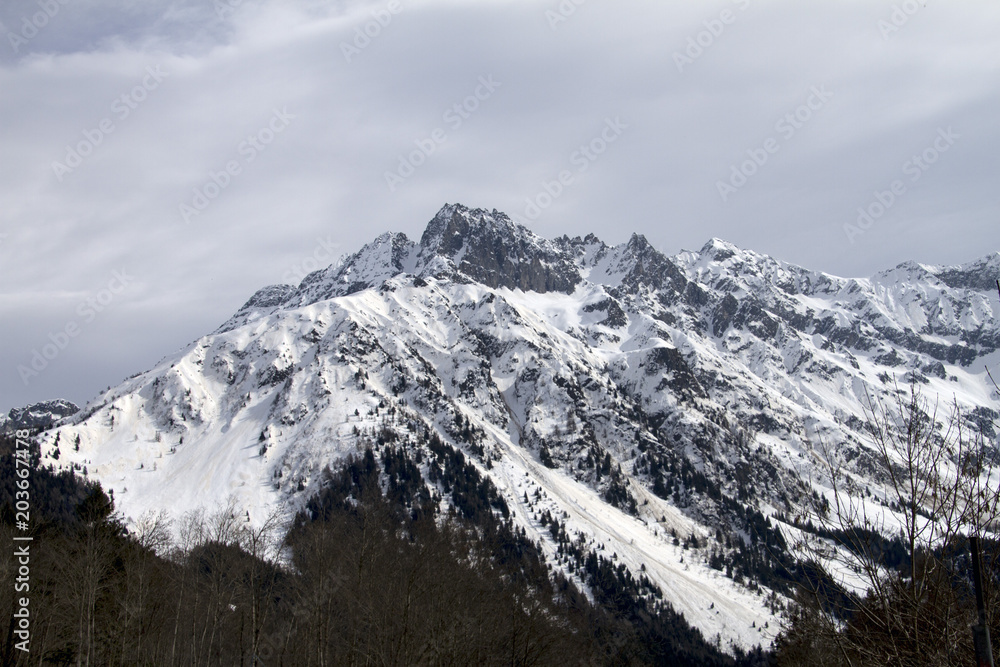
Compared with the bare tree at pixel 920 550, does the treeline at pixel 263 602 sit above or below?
below

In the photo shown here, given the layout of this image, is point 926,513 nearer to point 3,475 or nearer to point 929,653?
point 929,653

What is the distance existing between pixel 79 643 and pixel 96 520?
370 inches

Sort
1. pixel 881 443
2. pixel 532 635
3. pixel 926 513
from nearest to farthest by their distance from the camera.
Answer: pixel 881 443 < pixel 926 513 < pixel 532 635

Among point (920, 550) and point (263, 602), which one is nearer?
point (920, 550)

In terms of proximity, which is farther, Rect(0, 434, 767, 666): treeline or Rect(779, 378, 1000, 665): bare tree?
Rect(0, 434, 767, 666): treeline

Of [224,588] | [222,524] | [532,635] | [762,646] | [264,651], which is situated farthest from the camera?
[762,646]

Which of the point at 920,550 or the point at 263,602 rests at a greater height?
the point at 920,550

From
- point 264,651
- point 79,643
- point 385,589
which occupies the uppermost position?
point 385,589

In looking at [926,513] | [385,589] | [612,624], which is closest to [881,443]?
[926,513]

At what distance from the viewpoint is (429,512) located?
183625 millimetres

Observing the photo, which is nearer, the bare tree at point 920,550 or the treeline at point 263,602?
the bare tree at point 920,550

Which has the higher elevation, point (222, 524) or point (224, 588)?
point (222, 524)

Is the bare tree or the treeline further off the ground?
the bare tree

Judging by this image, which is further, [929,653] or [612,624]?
[612,624]
